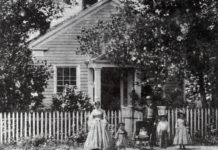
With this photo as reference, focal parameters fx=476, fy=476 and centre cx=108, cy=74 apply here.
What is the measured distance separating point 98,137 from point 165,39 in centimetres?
646

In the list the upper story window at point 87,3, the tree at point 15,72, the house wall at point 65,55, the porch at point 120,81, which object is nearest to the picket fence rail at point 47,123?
the tree at point 15,72

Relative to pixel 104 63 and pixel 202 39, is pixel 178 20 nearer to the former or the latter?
pixel 202 39

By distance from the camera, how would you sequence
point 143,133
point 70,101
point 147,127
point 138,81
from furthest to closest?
point 138,81
point 70,101
point 147,127
point 143,133

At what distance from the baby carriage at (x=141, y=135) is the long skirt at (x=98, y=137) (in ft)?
6.86

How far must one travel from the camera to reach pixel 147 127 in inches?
627

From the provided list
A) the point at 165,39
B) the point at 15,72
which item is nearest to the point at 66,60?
the point at 15,72

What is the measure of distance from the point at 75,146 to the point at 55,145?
0.68 meters

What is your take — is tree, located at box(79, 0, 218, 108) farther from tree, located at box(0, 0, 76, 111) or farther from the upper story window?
the upper story window

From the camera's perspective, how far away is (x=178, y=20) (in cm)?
1803

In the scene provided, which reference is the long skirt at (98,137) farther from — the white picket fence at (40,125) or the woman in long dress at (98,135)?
the white picket fence at (40,125)

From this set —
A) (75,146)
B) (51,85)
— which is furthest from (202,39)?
(51,85)

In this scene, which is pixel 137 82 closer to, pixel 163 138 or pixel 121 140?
pixel 163 138

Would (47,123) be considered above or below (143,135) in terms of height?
above

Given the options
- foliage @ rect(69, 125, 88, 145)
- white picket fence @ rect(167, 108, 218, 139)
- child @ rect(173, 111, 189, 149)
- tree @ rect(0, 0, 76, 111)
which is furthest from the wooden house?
child @ rect(173, 111, 189, 149)
